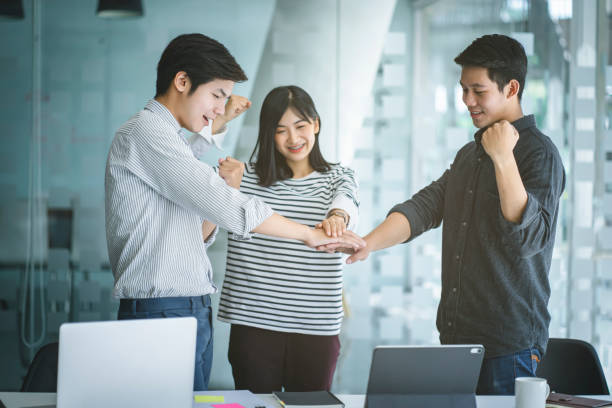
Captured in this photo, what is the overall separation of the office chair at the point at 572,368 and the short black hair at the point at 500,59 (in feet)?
3.20

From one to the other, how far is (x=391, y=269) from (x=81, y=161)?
2.04 meters

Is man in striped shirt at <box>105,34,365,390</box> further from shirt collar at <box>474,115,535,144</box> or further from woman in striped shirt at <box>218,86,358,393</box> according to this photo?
shirt collar at <box>474,115,535,144</box>

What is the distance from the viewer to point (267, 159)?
8.39 feet

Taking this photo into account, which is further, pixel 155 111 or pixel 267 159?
pixel 267 159

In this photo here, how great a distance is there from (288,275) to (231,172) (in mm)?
467

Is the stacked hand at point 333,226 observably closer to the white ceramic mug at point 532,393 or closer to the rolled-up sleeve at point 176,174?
the rolled-up sleeve at point 176,174

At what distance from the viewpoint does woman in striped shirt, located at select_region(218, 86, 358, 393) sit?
7.87ft

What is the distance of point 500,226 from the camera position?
6.48 ft

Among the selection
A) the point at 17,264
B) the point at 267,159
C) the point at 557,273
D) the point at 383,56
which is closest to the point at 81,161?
the point at 17,264

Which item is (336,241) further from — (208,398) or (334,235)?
(208,398)

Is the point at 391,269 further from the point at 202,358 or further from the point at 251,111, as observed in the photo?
the point at 202,358

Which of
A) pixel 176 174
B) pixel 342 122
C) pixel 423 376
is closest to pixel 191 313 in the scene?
pixel 176 174

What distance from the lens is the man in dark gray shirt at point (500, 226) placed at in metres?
1.94

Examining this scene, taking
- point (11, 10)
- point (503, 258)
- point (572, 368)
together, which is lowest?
point (572, 368)
